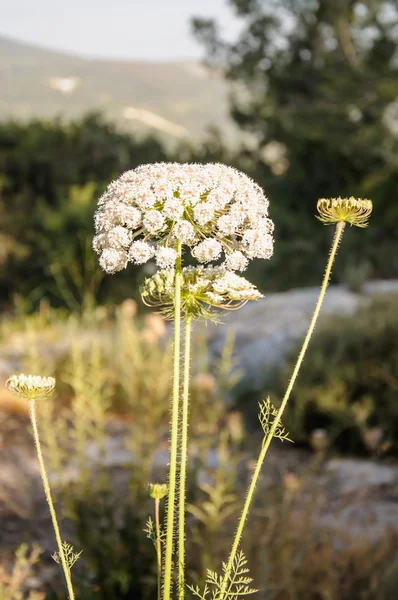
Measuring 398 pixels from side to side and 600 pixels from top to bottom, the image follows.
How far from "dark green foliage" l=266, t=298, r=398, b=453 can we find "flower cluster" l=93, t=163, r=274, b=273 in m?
3.01

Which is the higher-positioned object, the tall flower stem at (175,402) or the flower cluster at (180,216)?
the flower cluster at (180,216)

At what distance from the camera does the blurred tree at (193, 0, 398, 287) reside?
11.8 m

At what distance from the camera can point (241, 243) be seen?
1286 millimetres

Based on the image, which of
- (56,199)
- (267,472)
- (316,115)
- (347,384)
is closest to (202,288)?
(267,472)

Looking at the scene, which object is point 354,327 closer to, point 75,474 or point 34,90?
point 75,474

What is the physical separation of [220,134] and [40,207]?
197 inches

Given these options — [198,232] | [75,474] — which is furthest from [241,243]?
[75,474]

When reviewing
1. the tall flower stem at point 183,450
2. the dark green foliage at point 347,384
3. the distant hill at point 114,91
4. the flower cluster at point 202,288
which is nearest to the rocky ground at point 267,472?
the dark green foliage at point 347,384

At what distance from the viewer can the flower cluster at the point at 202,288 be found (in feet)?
4.22

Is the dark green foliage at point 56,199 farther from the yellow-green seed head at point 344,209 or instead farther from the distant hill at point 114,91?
the yellow-green seed head at point 344,209

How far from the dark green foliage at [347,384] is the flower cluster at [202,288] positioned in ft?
9.54

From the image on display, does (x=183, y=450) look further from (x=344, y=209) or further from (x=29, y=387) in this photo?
(x=344, y=209)

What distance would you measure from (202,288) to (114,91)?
19826 millimetres

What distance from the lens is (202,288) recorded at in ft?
4.36
